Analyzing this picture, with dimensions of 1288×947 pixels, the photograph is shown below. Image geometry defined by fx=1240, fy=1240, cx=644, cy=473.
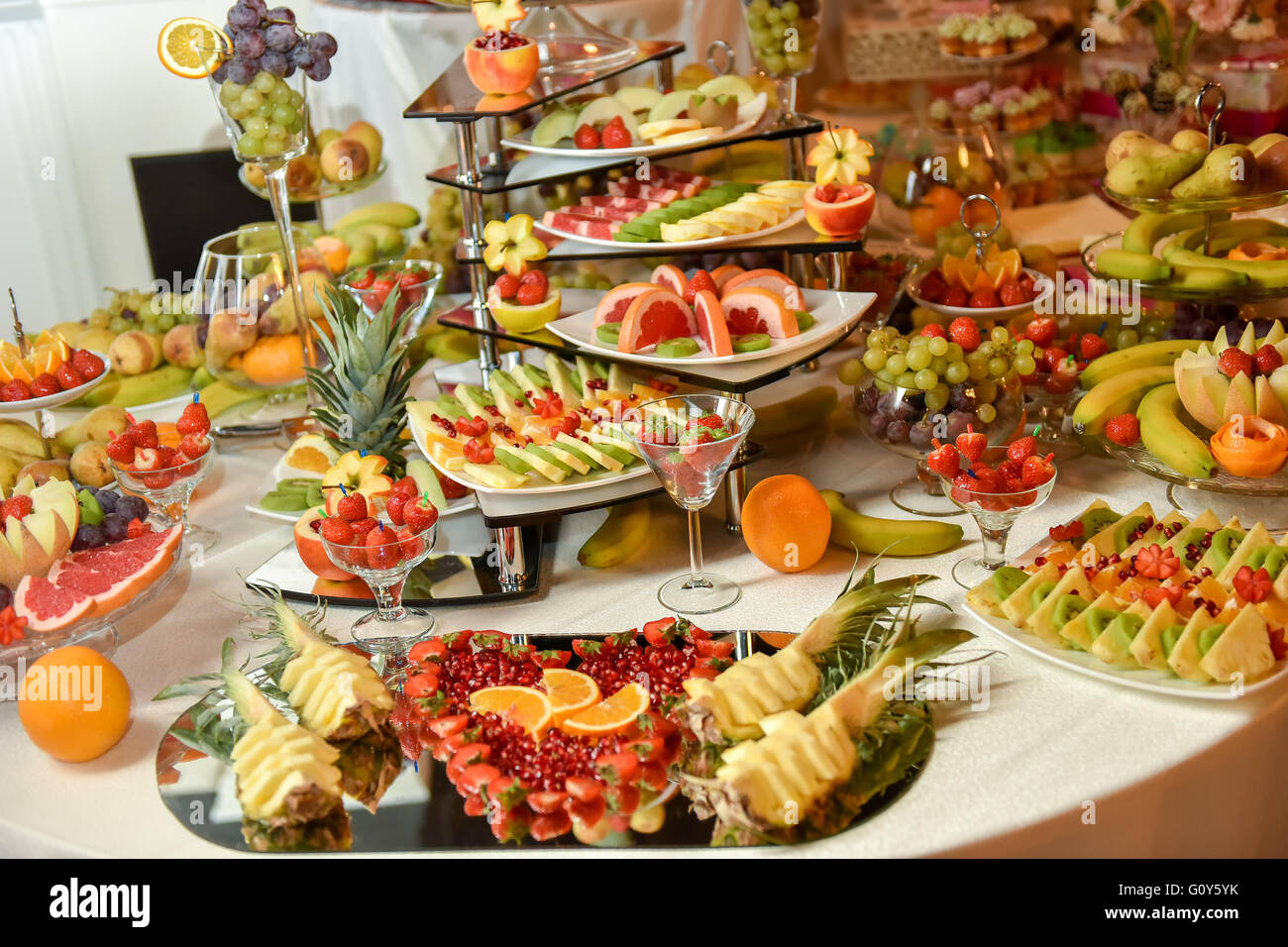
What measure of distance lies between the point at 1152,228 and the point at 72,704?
7.25 feet

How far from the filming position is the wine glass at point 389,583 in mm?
1822

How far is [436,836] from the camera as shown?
152 centimetres

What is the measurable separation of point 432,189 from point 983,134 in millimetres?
1620

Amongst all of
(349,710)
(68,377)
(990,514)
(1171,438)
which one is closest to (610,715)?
(349,710)

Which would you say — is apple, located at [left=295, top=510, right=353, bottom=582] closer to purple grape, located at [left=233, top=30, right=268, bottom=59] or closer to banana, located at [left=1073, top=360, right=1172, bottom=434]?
purple grape, located at [left=233, top=30, right=268, bottom=59]

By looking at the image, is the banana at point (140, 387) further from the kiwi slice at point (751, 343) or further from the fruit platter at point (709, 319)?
the kiwi slice at point (751, 343)

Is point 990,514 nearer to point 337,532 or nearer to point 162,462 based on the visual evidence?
point 337,532

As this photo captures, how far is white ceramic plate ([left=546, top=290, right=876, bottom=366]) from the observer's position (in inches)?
87.4

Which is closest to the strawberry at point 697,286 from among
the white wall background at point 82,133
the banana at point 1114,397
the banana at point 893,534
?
the banana at point 893,534

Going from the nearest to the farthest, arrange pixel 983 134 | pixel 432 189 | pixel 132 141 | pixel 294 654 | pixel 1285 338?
pixel 294 654 → pixel 1285 338 → pixel 983 134 → pixel 432 189 → pixel 132 141

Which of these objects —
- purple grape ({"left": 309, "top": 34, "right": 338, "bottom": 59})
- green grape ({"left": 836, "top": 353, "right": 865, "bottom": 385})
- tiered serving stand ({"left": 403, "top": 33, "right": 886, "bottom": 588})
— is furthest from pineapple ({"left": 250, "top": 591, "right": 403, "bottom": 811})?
purple grape ({"left": 309, "top": 34, "right": 338, "bottom": 59})

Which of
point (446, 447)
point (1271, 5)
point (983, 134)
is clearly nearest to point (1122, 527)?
point (446, 447)

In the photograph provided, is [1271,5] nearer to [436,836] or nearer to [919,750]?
[919,750]

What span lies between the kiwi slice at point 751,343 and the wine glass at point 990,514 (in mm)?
456
